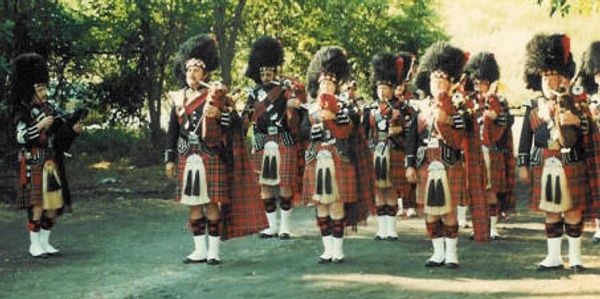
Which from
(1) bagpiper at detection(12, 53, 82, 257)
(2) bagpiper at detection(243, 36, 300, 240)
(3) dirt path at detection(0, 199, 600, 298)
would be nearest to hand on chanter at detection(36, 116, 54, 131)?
(1) bagpiper at detection(12, 53, 82, 257)

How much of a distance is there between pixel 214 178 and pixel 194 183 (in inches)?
7.6

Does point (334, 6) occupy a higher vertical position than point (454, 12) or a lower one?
lower

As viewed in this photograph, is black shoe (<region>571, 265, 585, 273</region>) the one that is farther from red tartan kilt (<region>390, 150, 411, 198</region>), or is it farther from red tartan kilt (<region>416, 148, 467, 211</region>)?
red tartan kilt (<region>390, 150, 411, 198</region>)

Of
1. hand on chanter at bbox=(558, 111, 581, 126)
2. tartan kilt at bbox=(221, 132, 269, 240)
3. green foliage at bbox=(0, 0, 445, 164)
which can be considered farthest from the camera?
green foliage at bbox=(0, 0, 445, 164)

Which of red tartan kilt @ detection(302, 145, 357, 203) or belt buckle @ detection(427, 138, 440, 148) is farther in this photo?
red tartan kilt @ detection(302, 145, 357, 203)

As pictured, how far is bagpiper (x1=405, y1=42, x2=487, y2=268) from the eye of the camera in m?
7.90

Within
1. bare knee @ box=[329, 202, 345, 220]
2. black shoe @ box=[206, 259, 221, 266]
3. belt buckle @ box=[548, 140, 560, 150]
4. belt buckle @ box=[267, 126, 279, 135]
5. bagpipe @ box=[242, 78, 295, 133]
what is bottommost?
A: black shoe @ box=[206, 259, 221, 266]

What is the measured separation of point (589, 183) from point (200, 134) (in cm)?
355

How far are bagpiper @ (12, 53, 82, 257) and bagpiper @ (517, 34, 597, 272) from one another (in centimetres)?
462

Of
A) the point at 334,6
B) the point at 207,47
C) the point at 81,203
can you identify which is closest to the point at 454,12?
the point at 334,6

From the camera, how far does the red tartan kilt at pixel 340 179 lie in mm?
8336

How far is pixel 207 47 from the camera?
849 centimetres

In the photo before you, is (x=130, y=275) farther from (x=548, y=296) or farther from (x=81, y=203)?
(x=81, y=203)

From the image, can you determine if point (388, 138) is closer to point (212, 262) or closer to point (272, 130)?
point (272, 130)
